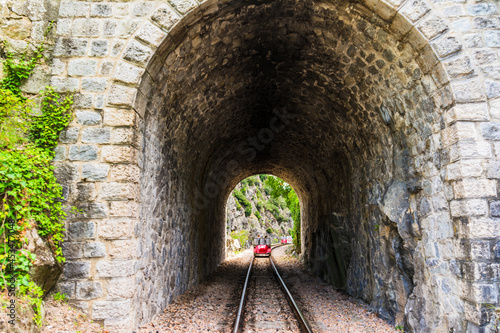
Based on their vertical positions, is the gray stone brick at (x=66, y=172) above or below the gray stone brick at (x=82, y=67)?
below

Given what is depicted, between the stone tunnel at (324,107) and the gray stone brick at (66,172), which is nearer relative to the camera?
the stone tunnel at (324,107)

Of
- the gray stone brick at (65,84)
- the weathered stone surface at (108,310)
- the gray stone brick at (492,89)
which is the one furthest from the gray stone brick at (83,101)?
the gray stone brick at (492,89)

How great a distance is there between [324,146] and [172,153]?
4660 millimetres

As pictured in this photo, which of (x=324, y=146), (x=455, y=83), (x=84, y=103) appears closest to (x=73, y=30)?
(x=84, y=103)

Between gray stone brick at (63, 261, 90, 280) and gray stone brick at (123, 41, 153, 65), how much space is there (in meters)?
2.87

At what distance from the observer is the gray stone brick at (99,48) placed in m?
4.67

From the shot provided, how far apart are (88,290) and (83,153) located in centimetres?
182

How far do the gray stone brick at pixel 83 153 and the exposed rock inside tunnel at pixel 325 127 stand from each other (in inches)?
29.4

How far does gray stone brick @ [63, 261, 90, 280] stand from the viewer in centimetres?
418

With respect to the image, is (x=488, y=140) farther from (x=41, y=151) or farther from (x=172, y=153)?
(x=41, y=151)

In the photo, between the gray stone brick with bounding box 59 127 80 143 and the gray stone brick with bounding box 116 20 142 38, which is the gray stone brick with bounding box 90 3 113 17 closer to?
the gray stone brick with bounding box 116 20 142 38

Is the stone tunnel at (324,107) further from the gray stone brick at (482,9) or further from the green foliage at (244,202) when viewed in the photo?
the green foliage at (244,202)

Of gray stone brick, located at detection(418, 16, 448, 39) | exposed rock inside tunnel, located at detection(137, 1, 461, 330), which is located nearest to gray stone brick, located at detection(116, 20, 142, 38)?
exposed rock inside tunnel, located at detection(137, 1, 461, 330)

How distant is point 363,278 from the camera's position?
7539 millimetres
